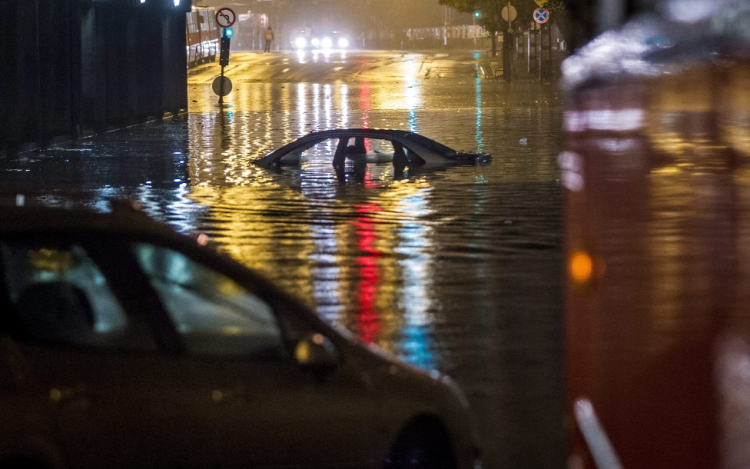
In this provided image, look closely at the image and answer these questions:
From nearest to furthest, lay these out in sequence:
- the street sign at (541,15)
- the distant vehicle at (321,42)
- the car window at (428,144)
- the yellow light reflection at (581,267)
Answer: the yellow light reflection at (581,267), the car window at (428,144), the street sign at (541,15), the distant vehicle at (321,42)

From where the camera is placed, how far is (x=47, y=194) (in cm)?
1891

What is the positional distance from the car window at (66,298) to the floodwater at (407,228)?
250 centimetres

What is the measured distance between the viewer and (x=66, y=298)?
4098 mm

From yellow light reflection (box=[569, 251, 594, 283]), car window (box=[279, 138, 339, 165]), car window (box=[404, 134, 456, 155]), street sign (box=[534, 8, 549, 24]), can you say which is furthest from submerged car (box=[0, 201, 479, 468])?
street sign (box=[534, 8, 549, 24])

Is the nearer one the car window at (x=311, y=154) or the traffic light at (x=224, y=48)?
the car window at (x=311, y=154)

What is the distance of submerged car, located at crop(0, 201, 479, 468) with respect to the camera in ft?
12.5

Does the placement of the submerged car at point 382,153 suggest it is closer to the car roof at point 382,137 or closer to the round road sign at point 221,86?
the car roof at point 382,137

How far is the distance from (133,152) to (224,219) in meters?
11.7

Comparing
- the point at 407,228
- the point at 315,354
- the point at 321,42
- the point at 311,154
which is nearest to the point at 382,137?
the point at 311,154

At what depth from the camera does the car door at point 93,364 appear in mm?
3809

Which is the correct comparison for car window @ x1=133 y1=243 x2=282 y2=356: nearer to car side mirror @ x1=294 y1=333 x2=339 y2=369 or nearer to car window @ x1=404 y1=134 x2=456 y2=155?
car side mirror @ x1=294 y1=333 x2=339 y2=369

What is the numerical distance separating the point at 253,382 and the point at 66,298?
2.08ft

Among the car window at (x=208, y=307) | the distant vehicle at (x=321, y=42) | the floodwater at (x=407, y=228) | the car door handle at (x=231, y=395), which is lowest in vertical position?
the floodwater at (x=407, y=228)

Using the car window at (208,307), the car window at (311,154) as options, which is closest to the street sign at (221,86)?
the car window at (311,154)
